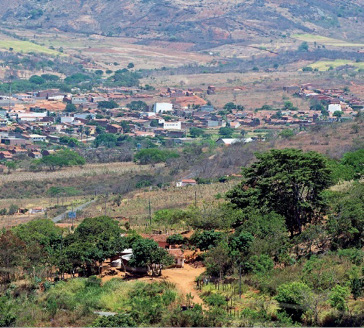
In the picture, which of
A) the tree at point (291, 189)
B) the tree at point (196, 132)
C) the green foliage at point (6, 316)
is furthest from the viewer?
the tree at point (196, 132)

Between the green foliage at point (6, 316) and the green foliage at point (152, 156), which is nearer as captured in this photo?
the green foliage at point (6, 316)

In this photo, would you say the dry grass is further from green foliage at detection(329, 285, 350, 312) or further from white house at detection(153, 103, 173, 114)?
white house at detection(153, 103, 173, 114)

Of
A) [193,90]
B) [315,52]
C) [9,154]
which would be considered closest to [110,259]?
[9,154]

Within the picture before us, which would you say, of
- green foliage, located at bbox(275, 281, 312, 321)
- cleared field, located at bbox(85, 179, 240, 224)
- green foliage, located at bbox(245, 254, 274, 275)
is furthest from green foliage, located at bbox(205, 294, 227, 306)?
cleared field, located at bbox(85, 179, 240, 224)

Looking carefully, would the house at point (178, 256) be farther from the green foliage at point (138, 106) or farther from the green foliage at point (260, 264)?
the green foliage at point (138, 106)

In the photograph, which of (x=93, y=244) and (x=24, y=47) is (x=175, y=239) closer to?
(x=93, y=244)

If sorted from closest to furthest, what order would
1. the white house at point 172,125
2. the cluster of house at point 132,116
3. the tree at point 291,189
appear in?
the tree at point 291,189, the cluster of house at point 132,116, the white house at point 172,125

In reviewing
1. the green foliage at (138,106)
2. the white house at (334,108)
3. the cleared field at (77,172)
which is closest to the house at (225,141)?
the cleared field at (77,172)
